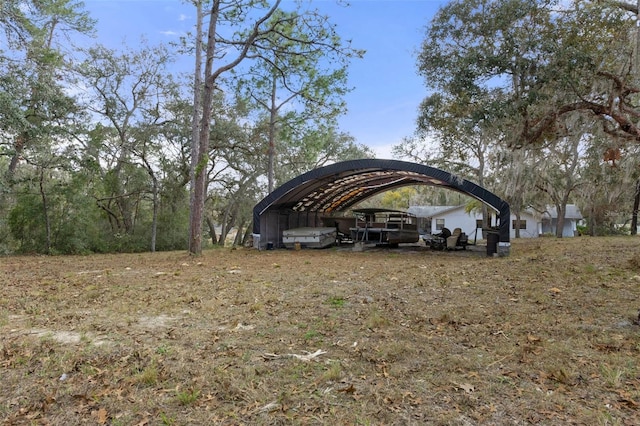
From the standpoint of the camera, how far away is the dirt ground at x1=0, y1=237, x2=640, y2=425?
102 inches

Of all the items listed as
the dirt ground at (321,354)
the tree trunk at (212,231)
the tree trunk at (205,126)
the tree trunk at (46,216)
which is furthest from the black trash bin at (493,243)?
the tree trunk at (212,231)

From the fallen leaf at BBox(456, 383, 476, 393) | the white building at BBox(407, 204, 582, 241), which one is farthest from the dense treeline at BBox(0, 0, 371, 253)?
the white building at BBox(407, 204, 582, 241)

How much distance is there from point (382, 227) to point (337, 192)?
3739 mm

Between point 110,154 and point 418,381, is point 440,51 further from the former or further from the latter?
point 110,154

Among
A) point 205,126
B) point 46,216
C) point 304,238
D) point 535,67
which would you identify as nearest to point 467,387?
point 535,67

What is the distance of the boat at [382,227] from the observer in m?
16.8

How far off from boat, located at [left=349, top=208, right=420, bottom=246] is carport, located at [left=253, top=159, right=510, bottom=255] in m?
1.64

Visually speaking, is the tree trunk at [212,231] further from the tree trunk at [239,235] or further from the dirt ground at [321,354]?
the dirt ground at [321,354]

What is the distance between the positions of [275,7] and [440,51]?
197 inches

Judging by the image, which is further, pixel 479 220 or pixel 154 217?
pixel 479 220

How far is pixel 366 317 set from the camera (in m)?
4.80

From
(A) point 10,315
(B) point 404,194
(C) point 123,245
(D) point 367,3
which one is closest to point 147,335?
(A) point 10,315

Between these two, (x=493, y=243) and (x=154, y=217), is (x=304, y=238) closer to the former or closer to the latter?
(x=154, y=217)

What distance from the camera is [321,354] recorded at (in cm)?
356
